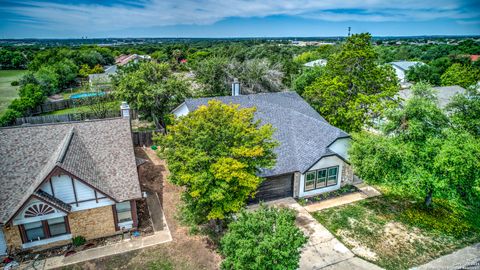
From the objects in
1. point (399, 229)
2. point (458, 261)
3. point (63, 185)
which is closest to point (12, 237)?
point (63, 185)

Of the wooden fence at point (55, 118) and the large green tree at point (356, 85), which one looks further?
the wooden fence at point (55, 118)

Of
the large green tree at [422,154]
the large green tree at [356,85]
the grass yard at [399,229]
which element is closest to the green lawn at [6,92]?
the large green tree at [356,85]

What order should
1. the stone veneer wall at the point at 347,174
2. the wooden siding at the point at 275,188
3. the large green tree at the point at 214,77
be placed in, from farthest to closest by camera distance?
1. the large green tree at the point at 214,77
2. the stone veneer wall at the point at 347,174
3. the wooden siding at the point at 275,188

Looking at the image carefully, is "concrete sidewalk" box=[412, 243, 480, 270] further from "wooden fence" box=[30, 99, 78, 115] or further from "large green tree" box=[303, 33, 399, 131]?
"wooden fence" box=[30, 99, 78, 115]

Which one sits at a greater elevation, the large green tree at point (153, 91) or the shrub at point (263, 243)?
the large green tree at point (153, 91)

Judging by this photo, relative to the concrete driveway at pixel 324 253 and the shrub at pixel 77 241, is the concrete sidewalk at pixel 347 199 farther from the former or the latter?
the shrub at pixel 77 241

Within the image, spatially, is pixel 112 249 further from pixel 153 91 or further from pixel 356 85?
pixel 356 85

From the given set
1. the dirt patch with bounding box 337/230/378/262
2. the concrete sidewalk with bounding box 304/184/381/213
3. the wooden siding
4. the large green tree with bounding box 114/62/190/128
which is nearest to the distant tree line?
the large green tree with bounding box 114/62/190/128
